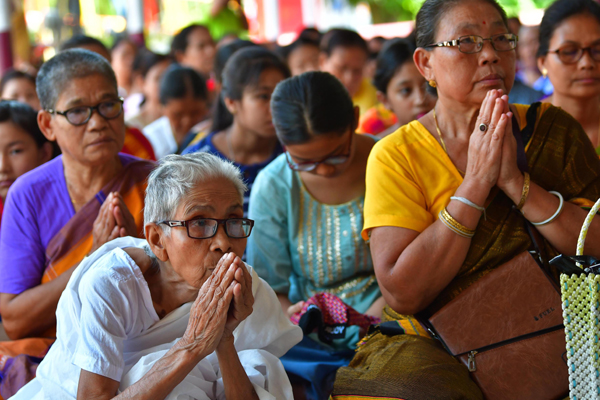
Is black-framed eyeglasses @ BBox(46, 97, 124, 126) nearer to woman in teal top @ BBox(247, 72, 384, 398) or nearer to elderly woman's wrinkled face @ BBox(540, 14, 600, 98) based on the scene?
woman in teal top @ BBox(247, 72, 384, 398)

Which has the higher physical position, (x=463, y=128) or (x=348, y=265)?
(x=463, y=128)

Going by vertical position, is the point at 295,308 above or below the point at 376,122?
below

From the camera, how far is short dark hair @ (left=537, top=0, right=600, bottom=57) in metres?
2.98

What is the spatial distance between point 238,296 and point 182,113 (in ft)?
12.0

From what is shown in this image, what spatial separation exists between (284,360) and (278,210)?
723mm

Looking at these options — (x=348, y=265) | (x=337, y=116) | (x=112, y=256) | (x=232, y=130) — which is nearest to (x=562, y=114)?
(x=337, y=116)

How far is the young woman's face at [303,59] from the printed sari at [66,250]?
358 cm

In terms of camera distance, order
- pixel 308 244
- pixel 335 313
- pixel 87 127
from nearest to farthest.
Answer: pixel 335 313 → pixel 87 127 → pixel 308 244

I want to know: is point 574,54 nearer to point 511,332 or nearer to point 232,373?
point 511,332

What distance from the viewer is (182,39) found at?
24.2ft

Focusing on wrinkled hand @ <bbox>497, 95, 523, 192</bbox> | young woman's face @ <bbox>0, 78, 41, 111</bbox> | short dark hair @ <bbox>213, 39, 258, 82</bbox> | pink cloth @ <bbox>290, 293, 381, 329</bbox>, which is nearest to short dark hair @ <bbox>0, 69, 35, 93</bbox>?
young woman's face @ <bbox>0, 78, 41, 111</bbox>

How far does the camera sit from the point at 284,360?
8.04ft

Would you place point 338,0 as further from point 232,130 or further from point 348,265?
point 348,265

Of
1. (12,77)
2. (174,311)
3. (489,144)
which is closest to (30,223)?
(174,311)
